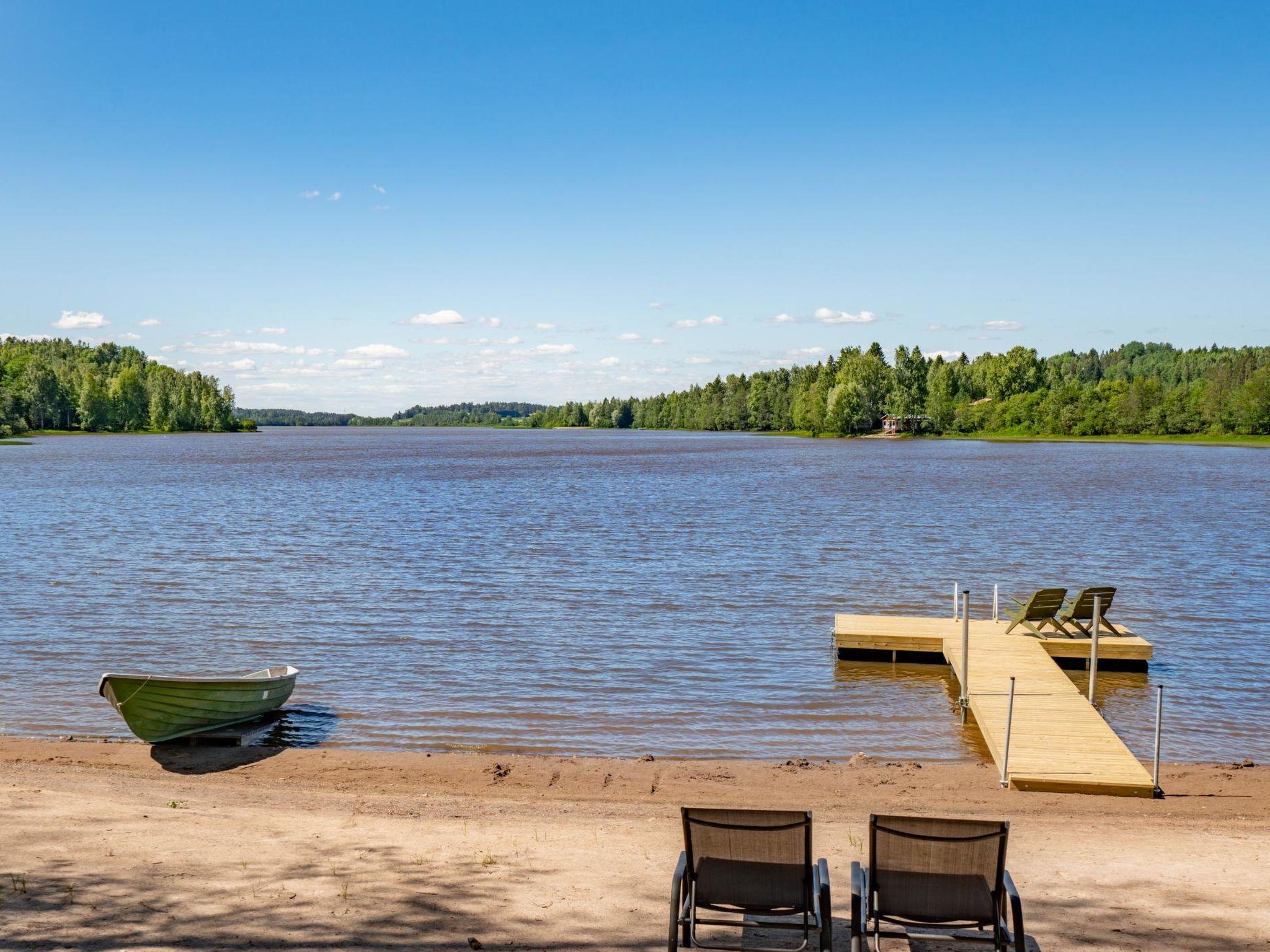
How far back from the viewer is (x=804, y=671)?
18125 millimetres

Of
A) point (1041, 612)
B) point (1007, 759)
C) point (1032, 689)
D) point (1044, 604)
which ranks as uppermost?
point (1044, 604)

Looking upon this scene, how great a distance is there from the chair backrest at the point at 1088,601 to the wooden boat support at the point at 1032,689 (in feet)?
1.56

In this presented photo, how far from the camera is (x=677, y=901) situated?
6176mm

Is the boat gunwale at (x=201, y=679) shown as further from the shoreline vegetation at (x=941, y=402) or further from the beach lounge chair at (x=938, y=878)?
the shoreline vegetation at (x=941, y=402)

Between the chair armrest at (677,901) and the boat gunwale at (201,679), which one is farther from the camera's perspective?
the boat gunwale at (201,679)

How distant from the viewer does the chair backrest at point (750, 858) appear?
6.04 metres

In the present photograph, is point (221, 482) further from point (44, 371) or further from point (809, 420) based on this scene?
point (809, 420)

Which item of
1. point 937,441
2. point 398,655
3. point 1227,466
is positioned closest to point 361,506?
point 398,655

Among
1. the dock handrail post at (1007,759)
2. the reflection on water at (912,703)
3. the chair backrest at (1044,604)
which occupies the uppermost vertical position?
the chair backrest at (1044,604)

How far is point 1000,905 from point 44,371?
187679 millimetres

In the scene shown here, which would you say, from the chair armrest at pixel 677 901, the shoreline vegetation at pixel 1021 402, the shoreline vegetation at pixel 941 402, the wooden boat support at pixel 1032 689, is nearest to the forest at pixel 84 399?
the shoreline vegetation at pixel 941 402

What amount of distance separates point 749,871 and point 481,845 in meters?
3.93

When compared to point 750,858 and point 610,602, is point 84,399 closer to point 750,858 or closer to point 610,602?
point 610,602

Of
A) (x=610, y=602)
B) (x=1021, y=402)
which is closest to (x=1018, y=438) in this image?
(x=1021, y=402)
